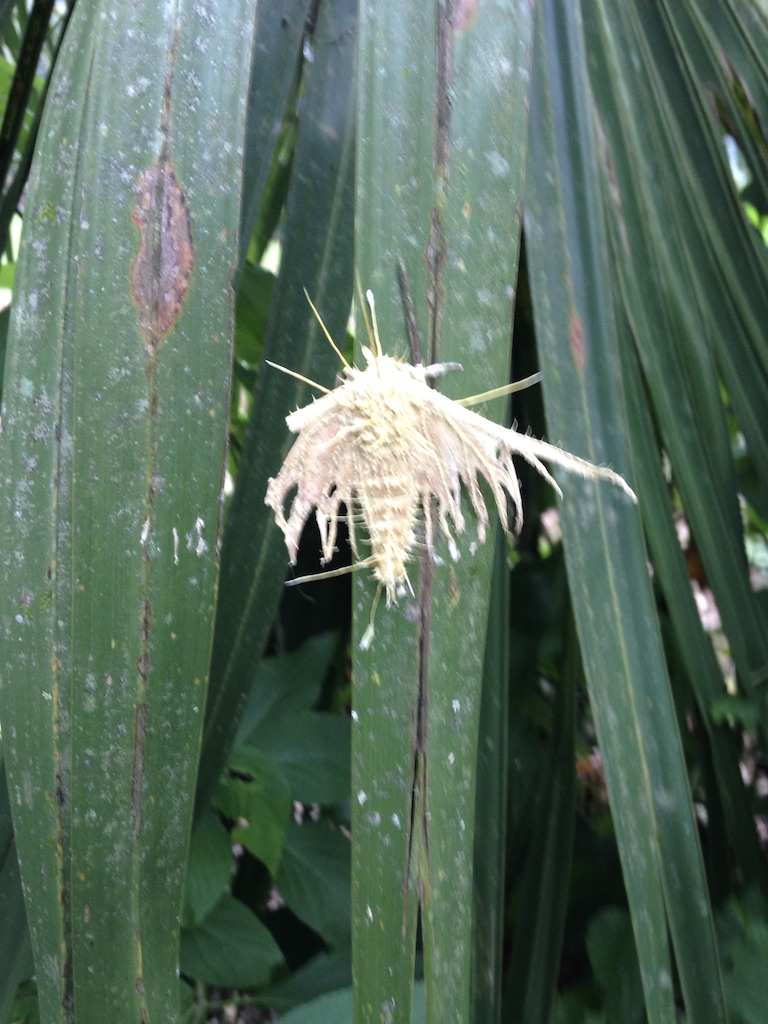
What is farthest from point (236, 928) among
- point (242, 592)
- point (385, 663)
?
point (385, 663)

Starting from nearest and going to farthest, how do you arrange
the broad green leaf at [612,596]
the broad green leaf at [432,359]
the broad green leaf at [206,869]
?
the broad green leaf at [432,359] → the broad green leaf at [612,596] → the broad green leaf at [206,869]

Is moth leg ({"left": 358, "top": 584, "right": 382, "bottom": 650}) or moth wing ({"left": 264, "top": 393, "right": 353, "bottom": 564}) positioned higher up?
moth wing ({"left": 264, "top": 393, "right": 353, "bottom": 564})

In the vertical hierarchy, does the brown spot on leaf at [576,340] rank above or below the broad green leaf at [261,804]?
above

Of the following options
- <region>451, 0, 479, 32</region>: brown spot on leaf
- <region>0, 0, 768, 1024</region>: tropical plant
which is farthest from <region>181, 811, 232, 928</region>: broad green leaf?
<region>451, 0, 479, 32</region>: brown spot on leaf

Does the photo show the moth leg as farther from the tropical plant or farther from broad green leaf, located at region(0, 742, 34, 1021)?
broad green leaf, located at region(0, 742, 34, 1021)

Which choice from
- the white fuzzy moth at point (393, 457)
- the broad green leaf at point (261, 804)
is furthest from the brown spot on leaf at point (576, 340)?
the broad green leaf at point (261, 804)

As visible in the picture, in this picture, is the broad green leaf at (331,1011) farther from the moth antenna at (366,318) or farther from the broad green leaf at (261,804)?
the moth antenna at (366,318)
